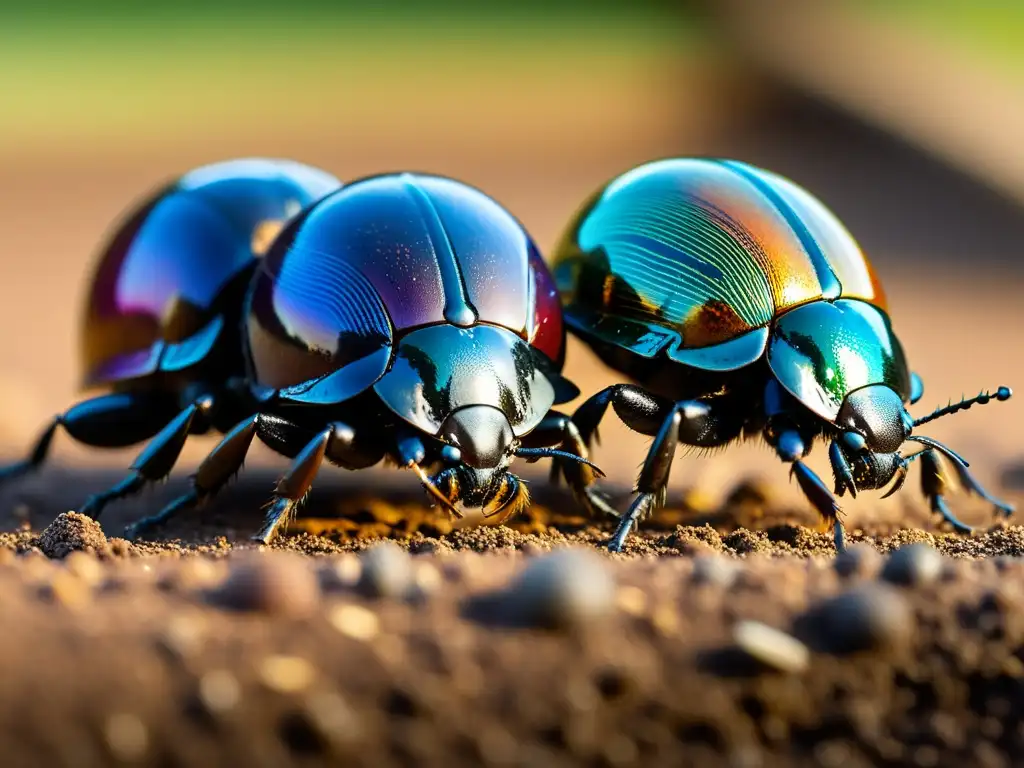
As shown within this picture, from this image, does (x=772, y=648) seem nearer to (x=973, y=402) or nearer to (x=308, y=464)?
(x=308, y=464)

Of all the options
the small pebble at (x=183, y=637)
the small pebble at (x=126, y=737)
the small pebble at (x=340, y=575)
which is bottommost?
the small pebble at (x=126, y=737)

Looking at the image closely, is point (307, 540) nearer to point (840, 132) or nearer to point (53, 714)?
point (53, 714)

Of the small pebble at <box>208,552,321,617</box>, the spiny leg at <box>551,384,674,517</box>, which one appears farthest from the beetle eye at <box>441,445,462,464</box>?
the small pebble at <box>208,552,321,617</box>

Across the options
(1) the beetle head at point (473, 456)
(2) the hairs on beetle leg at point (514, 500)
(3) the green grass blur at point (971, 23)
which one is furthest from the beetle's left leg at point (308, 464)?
(3) the green grass blur at point (971, 23)

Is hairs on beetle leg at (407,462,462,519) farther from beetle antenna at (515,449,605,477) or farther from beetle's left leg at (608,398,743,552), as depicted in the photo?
beetle's left leg at (608,398,743,552)

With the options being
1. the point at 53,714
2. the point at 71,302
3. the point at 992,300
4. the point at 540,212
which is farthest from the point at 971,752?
the point at 540,212

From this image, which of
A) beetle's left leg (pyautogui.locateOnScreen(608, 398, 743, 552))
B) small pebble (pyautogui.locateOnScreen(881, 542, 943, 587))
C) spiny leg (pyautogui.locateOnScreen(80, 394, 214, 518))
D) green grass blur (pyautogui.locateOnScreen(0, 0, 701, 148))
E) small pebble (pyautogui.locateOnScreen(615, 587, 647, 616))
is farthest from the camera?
green grass blur (pyautogui.locateOnScreen(0, 0, 701, 148))

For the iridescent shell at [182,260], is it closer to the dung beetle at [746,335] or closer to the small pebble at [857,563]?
the dung beetle at [746,335]
